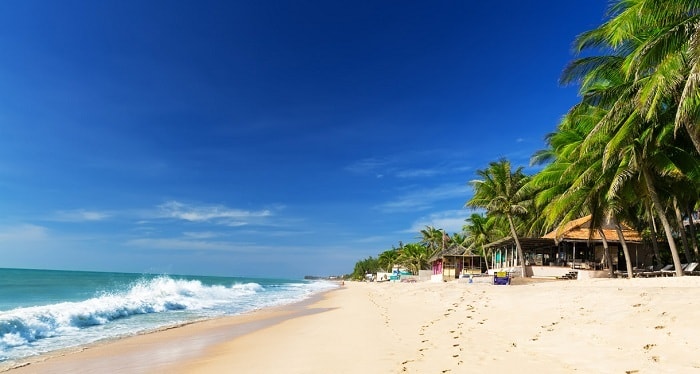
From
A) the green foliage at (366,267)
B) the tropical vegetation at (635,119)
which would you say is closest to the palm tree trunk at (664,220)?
the tropical vegetation at (635,119)

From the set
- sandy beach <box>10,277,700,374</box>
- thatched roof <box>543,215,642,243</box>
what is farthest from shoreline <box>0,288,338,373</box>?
thatched roof <box>543,215,642,243</box>

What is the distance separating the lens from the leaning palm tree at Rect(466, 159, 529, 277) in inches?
1080

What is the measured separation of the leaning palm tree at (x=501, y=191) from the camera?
27422 millimetres

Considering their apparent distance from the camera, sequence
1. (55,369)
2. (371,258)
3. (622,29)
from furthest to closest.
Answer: (371,258) < (622,29) < (55,369)

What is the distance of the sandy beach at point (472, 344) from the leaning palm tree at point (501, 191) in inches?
608

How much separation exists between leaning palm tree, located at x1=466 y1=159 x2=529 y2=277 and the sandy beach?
15.4 meters

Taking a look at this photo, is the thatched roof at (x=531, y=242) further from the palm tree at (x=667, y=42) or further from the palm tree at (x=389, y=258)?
the palm tree at (x=389, y=258)

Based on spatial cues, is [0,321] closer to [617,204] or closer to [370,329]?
[370,329]

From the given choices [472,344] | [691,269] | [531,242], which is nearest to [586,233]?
[531,242]

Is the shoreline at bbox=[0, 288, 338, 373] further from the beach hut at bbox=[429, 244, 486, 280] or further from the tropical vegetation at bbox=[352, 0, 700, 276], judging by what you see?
the beach hut at bbox=[429, 244, 486, 280]

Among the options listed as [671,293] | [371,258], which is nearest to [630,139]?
[671,293]

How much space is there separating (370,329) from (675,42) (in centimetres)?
899

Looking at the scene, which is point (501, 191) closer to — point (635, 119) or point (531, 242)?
point (531, 242)

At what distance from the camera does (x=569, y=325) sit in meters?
8.09
